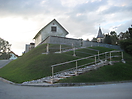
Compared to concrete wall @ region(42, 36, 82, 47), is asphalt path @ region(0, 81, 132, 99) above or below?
below

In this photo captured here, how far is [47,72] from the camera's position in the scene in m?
14.3

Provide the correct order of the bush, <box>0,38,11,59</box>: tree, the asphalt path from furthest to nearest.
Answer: <box>0,38,11,59</box>: tree
the bush
the asphalt path

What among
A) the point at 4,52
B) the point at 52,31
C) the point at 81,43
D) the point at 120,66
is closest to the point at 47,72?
the point at 120,66

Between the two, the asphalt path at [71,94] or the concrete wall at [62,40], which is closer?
the asphalt path at [71,94]

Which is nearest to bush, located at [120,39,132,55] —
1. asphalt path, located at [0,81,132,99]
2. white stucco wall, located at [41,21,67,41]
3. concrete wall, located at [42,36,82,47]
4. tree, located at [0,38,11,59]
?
concrete wall, located at [42,36,82,47]

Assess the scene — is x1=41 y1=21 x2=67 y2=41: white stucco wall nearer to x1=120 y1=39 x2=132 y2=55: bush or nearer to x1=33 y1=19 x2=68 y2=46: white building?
x1=33 y1=19 x2=68 y2=46: white building

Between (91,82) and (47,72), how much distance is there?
180 inches

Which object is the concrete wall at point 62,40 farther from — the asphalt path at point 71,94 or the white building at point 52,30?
the asphalt path at point 71,94

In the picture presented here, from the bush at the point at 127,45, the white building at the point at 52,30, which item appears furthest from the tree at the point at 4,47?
the bush at the point at 127,45

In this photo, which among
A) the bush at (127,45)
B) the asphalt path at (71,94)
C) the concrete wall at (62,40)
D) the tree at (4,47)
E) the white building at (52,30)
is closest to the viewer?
the asphalt path at (71,94)

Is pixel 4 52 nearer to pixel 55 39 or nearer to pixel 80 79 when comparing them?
pixel 55 39

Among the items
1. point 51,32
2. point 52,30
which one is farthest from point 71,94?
point 52,30

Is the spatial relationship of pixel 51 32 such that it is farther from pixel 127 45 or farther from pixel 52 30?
pixel 127 45

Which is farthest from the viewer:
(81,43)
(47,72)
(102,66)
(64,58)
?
(81,43)
